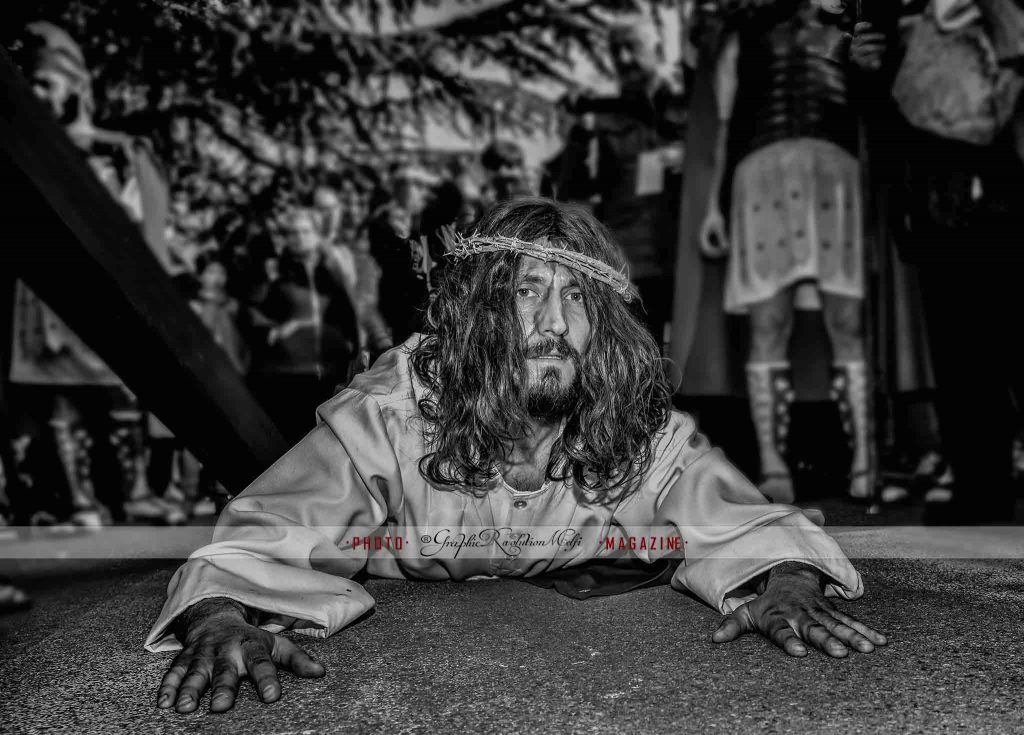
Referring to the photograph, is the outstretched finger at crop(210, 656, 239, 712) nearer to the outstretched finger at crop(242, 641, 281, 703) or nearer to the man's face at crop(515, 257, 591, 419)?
the outstretched finger at crop(242, 641, 281, 703)

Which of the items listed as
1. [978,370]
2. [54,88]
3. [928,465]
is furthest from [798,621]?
[54,88]

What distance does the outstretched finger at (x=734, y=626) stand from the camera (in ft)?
5.57

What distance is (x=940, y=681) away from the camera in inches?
57.1

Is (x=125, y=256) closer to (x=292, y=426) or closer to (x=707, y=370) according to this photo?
(x=292, y=426)

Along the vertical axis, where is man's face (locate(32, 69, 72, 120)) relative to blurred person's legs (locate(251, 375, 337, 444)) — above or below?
above

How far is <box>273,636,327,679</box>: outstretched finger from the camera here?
1.53 m

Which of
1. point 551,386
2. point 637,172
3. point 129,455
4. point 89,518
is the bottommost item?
point 89,518

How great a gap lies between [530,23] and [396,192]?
1.51 meters

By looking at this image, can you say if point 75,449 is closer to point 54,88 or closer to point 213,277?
point 54,88

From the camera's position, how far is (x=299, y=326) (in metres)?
5.53

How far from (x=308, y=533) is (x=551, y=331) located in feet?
2.56

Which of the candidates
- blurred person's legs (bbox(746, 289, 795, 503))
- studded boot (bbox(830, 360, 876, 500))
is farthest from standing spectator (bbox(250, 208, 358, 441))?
studded boot (bbox(830, 360, 876, 500))

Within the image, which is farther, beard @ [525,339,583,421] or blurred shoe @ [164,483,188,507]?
blurred shoe @ [164,483,188,507]

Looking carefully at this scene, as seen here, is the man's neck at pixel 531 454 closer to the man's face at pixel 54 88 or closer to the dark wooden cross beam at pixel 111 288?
the dark wooden cross beam at pixel 111 288
